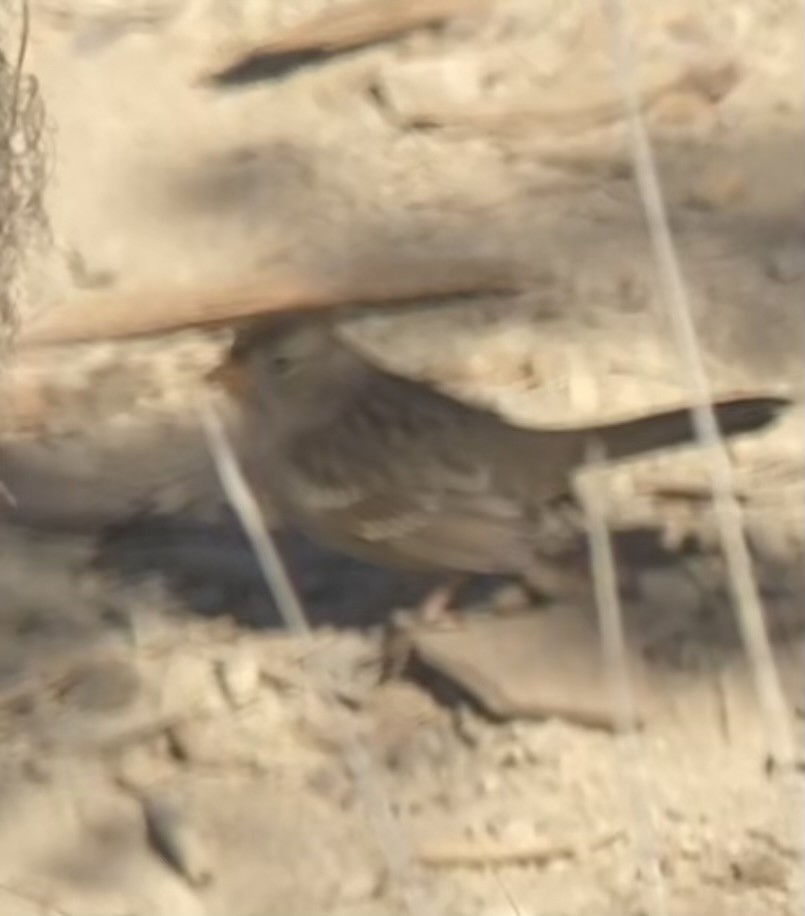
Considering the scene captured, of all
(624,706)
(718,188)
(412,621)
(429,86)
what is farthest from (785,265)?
(624,706)

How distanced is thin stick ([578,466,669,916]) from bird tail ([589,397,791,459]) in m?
0.04

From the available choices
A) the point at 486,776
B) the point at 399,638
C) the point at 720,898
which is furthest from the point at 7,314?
the point at 720,898

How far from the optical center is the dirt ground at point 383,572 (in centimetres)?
405

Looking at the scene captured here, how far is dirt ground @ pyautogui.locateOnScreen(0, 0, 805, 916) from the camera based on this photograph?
405cm

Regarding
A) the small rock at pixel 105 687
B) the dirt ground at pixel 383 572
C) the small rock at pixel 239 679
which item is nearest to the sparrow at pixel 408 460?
the dirt ground at pixel 383 572

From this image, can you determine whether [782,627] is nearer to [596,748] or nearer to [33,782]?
[596,748]

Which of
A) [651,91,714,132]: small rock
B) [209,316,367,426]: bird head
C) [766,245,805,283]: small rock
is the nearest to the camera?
[209,316,367,426]: bird head

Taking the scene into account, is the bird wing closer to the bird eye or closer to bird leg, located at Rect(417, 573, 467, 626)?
bird leg, located at Rect(417, 573, 467, 626)

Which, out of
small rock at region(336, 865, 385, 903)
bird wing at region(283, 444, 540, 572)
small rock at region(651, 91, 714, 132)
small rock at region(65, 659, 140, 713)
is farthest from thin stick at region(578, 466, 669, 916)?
small rock at region(651, 91, 714, 132)

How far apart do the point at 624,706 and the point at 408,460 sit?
990 millimetres

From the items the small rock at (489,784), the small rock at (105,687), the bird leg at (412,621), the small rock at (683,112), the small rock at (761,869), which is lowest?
the small rock at (761,869)

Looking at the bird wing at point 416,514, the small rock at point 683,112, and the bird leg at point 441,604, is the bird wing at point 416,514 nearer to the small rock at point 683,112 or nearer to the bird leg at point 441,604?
the bird leg at point 441,604

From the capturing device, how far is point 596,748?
13.9 ft

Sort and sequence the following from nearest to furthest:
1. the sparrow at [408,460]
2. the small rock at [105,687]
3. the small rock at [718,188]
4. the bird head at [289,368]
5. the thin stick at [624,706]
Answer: the thin stick at [624,706] → the small rock at [105,687] → the sparrow at [408,460] → the bird head at [289,368] → the small rock at [718,188]
